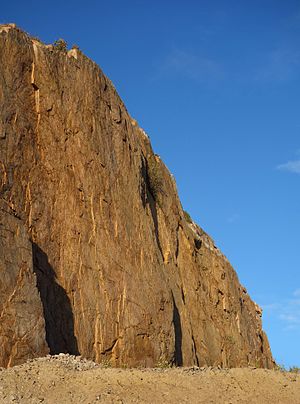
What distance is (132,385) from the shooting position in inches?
841

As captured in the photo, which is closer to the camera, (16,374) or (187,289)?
(16,374)

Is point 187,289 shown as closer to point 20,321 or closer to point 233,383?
point 233,383

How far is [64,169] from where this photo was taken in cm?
2711

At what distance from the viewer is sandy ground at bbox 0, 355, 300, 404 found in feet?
62.7

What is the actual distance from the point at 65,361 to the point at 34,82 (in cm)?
1077

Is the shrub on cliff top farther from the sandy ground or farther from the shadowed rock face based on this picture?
the sandy ground

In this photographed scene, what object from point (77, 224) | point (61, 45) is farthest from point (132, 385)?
point (61, 45)

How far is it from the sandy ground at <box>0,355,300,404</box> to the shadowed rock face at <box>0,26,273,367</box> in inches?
46.1

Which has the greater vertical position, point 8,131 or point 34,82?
point 34,82

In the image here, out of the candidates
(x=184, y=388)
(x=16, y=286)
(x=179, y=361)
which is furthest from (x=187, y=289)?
(x=16, y=286)

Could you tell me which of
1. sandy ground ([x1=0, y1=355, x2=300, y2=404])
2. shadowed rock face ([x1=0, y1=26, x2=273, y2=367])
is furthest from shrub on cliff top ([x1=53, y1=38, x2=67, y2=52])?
sandy ground ([x1=0, y1=355, x2=300, y2=404])

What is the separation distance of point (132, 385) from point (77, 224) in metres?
7.61

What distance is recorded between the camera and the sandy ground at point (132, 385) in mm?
19109

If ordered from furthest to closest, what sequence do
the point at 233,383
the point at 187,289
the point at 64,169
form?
the point at 187,289 < the point at 64,169 < the point at 233,383
